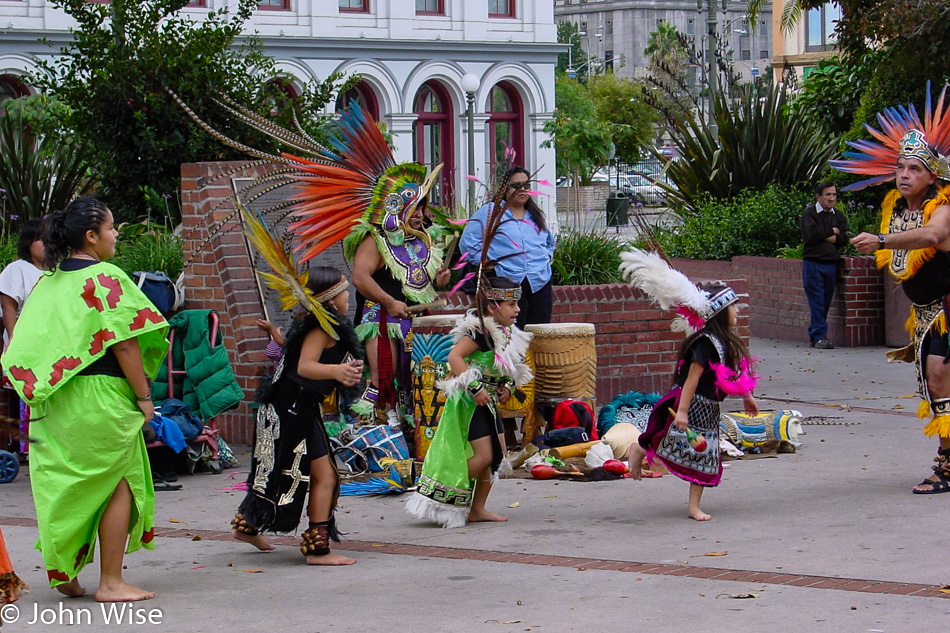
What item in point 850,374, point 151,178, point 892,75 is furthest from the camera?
point 892,75

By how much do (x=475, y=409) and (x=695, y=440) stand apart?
118 centimetres

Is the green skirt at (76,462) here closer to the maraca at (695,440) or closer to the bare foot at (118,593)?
the bare foot at (118,593)

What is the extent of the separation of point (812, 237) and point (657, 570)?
368 inches

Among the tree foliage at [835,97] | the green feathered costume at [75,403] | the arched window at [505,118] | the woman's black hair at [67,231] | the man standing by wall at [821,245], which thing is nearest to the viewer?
the green feathered costume at [75,403]

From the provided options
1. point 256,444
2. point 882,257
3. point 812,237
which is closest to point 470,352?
point 256,444

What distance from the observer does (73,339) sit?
19.1 ft

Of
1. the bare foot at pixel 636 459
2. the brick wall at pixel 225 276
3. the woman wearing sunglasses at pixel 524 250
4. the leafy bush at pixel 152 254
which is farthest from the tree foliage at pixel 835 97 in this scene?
the bare foot at pixel 636 459

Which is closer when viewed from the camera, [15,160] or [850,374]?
[15,160]

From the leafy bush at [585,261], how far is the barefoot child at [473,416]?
4.53 meters

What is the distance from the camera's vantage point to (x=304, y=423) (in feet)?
21.7

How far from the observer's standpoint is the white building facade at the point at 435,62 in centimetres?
3853

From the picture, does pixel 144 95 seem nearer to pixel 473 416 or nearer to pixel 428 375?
pixel 428 375

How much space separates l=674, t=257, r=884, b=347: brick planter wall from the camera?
15.2 m

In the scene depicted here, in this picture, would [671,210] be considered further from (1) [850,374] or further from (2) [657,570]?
(2) [657,570]
